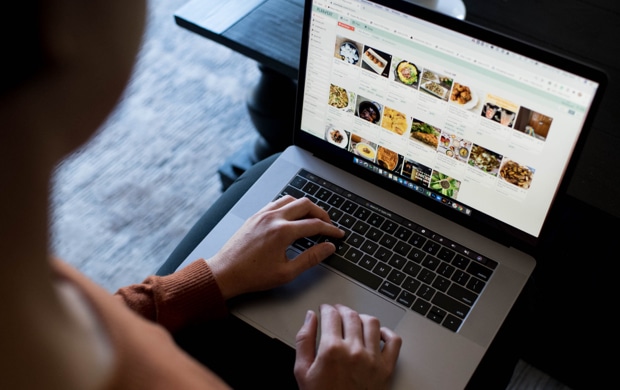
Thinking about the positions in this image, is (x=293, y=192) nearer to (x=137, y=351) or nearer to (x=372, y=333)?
(x=372, y=333)

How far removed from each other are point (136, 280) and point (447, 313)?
3.44 feet

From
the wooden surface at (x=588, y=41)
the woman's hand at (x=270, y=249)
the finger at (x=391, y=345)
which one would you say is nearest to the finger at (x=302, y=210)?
the woman's hand at (x=270, y=249)

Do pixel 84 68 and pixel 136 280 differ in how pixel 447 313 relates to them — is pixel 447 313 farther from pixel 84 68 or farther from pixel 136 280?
pixel 136 280

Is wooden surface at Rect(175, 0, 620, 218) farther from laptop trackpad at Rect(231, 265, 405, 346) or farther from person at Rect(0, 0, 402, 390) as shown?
person at Rect(0, 0, 402, 390)

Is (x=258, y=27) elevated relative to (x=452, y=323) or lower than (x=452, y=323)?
elevated

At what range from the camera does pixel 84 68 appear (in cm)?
25

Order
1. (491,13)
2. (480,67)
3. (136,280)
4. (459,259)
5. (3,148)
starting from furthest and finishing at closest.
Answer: (136,280) < (491,13) < (459,259) < (480,67) < (3,148)

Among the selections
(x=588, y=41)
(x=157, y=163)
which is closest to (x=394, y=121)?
(x=588, y=41)

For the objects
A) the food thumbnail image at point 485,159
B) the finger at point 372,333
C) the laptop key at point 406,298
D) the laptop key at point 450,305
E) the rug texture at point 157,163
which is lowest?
the rug texture at point 157,163

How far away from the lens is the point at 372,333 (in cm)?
94

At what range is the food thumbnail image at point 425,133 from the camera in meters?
1.03

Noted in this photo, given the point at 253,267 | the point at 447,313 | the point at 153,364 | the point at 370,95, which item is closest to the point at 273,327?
the point at 253,267

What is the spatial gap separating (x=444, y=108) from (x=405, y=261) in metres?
0.24

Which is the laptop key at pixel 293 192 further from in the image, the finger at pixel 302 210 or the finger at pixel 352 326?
the finger at pixel 352 326
